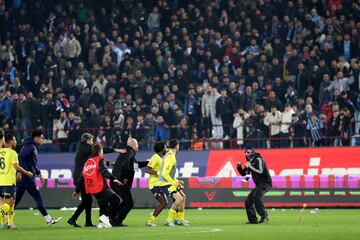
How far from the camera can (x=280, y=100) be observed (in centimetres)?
3416

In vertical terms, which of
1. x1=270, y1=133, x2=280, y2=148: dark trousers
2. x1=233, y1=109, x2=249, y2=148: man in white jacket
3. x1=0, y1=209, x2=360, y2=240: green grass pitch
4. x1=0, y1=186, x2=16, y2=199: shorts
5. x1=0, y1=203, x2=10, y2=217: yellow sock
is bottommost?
x1=0, y1=209, x2=360, y2=240: green grass pitch

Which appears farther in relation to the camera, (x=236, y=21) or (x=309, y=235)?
(x=236, y=21)

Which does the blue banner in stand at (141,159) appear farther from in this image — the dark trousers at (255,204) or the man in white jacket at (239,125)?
the dark trousers at (255,204)

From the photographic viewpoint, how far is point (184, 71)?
37125 millimetres

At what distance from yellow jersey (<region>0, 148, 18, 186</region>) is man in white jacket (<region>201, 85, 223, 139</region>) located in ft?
44.9

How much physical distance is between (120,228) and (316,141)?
11797mm

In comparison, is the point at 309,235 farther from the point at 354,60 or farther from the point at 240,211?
the point at 354,60

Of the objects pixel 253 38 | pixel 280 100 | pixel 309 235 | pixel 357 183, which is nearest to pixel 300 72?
pixel 280 100

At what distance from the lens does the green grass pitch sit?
19.2m

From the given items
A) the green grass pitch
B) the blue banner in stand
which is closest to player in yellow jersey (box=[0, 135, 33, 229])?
the green grass pitch

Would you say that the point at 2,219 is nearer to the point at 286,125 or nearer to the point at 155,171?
the point at 155,171

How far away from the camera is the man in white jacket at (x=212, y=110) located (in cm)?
3478

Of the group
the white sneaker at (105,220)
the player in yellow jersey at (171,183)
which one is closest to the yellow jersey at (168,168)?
the player in yellow jersey at (171,183)

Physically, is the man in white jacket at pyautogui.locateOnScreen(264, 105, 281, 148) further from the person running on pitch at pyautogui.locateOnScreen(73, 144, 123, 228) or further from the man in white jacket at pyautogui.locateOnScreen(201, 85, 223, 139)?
the person running on pitch at pyautogui.locateOnScreen(73, 144, 123, 228)
